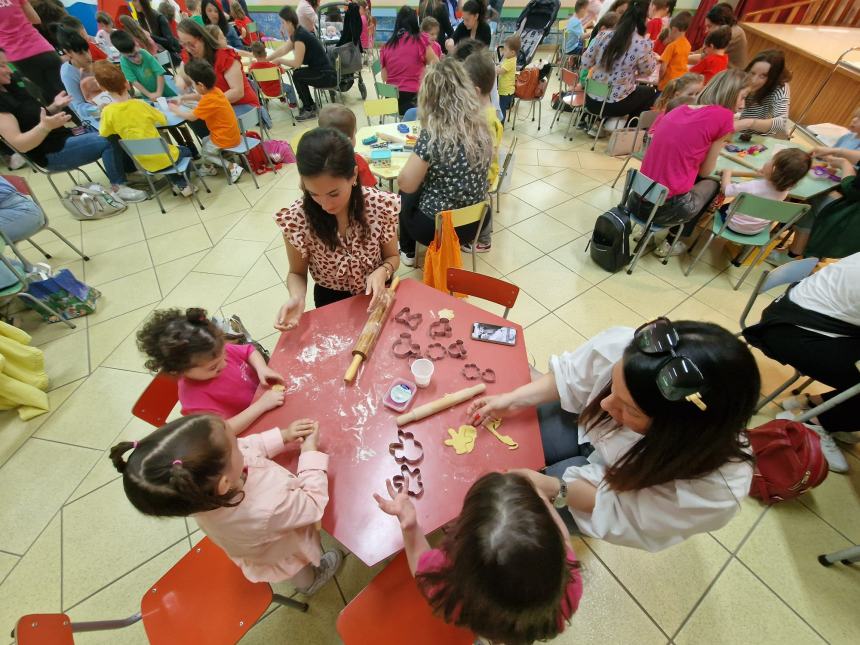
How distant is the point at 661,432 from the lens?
3.26ft

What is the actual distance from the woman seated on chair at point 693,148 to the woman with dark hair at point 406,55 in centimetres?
286

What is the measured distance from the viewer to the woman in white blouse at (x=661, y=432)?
0.91 meters

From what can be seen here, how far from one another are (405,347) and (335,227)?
705 millimetres

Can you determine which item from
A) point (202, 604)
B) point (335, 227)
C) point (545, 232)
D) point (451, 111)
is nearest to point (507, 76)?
point (545, 232)

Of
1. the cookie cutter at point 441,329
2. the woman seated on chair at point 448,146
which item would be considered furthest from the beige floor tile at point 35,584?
the woman seated on chair at point 448,146

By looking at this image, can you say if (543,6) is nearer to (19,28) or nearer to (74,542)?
(19,28)

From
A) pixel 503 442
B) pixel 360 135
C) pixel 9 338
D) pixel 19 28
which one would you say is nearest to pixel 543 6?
pixel 360 135

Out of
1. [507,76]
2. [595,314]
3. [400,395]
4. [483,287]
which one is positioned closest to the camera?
[400,395]

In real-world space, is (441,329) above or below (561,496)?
above

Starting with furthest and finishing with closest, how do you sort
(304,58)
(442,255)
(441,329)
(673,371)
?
(304,58) → (442,255) → (441,329) → (673,371)

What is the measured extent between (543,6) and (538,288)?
582cm

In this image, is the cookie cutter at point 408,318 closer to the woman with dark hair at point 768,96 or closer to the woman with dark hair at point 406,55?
the woman with dark hair at point 406,55

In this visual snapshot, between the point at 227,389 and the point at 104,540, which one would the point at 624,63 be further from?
the point at 104,540

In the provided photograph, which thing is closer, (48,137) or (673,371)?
(673,371)
